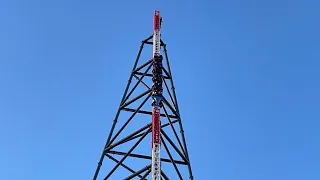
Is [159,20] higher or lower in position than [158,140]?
higher

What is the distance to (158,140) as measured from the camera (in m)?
47.1

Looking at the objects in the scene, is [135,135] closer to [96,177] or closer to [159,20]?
[96,177]

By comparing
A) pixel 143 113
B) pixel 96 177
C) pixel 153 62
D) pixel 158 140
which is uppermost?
pixel 153 62

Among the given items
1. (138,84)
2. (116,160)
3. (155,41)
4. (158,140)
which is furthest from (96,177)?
(155,41)

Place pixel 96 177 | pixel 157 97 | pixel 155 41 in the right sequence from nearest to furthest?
pixel 96 177 → pixel 157 97 → pixel 155 41

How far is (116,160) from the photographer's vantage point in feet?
153

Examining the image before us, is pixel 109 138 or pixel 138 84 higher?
pixel 138 84

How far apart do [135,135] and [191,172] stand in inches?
220

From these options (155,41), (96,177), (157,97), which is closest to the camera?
(96,177)

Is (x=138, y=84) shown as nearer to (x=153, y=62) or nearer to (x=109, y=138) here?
(x=153, y=62)

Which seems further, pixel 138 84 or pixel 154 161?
pixel 138 84

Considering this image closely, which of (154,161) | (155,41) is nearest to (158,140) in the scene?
(154,161)

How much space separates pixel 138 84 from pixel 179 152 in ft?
25.3

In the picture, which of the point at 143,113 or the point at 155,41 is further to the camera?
the point at 155,41
